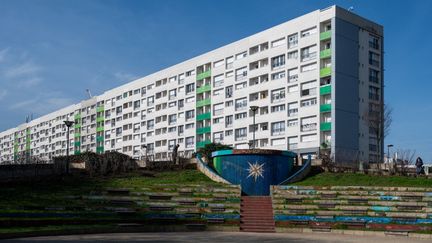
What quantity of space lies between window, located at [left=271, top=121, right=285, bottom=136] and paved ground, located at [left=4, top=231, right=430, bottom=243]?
43996 mm

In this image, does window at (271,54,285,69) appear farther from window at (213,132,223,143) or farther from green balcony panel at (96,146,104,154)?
green balcony panel at (96,146,104,154)

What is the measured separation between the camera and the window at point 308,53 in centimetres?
7094

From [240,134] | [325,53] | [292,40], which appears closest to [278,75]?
[292,40]

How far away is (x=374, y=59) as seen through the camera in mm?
74688

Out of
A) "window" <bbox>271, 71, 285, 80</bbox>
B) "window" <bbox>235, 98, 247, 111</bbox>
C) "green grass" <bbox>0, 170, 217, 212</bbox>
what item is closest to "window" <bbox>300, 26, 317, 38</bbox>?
"window" <bbox>271, 71, 285, 80</bbox>

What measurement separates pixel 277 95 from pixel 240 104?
7.89m

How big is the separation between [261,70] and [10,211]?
5337 centimetres

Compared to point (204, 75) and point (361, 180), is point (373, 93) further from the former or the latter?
point (361, 180)

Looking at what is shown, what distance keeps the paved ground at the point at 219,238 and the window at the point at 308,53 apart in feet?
142

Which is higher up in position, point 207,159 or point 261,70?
point 261,70

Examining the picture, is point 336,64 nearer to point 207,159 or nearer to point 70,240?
point 207,159

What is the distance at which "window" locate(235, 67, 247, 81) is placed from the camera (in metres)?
82.1

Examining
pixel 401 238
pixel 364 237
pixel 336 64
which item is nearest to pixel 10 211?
pixel 364 237

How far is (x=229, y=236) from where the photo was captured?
28.8 m
